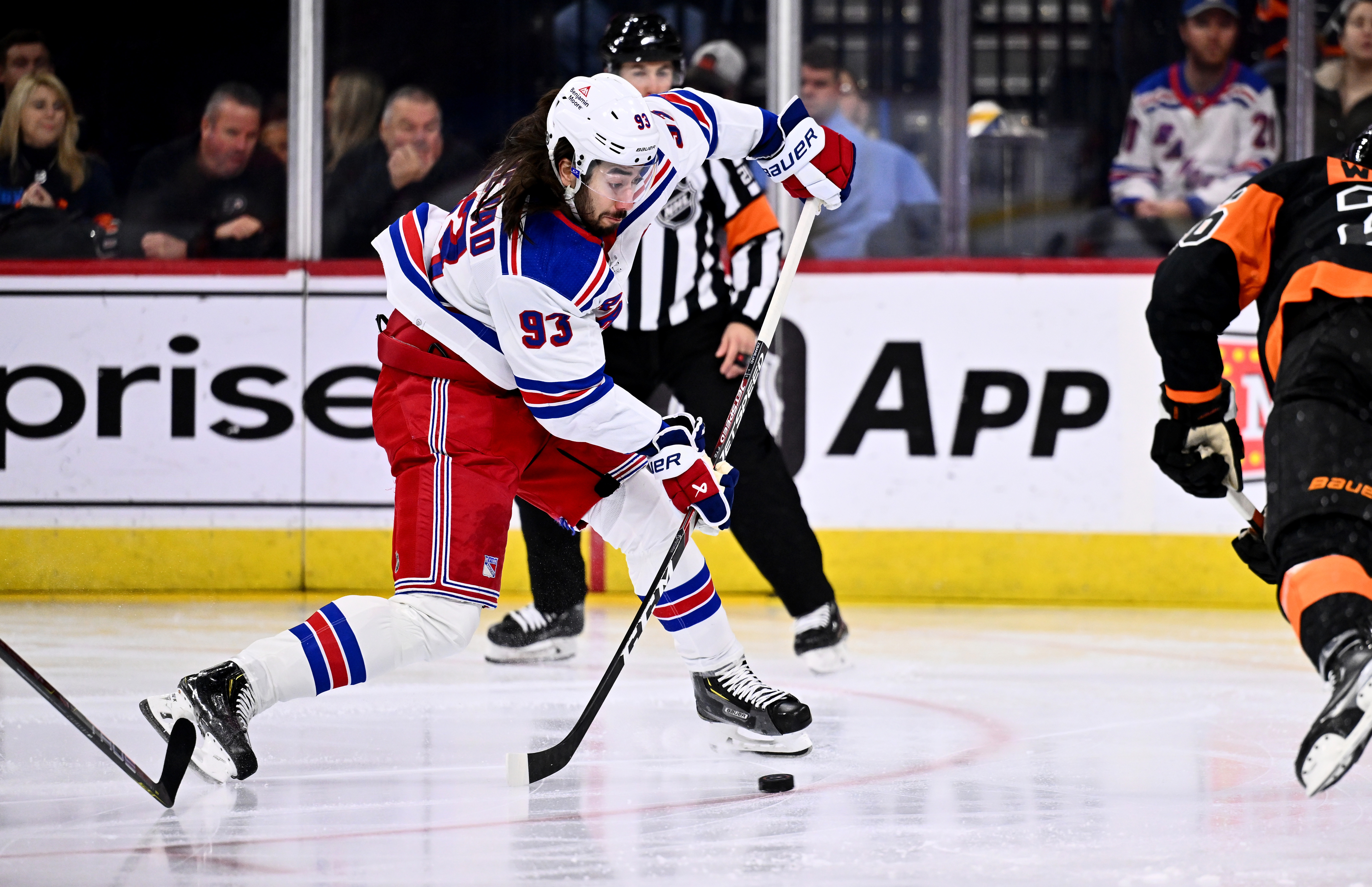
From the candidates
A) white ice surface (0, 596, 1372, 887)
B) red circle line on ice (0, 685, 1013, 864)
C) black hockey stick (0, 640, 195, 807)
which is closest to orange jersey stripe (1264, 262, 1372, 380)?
white ice surface (0, 596, 1372, 887)

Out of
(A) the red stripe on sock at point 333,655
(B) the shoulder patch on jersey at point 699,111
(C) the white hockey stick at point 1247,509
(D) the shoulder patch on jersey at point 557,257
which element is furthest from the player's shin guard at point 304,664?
(C) the white hockey stick at point 1247,509

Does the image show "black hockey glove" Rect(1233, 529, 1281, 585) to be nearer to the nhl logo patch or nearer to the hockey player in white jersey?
the hockey player in white jersey

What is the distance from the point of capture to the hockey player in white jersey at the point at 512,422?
2002mm

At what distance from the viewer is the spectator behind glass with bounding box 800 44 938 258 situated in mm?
4359

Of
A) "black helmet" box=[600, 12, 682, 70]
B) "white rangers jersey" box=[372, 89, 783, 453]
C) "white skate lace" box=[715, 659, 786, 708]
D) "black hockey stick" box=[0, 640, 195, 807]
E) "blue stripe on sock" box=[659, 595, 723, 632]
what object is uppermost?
"black helmet" box=[600, 12, 682, 70]

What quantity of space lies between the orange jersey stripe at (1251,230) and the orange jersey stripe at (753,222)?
1325 mm

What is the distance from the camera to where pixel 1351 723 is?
5.24 ft

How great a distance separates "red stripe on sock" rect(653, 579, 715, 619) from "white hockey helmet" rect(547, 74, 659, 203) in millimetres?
639

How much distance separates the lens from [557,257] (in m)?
2.00

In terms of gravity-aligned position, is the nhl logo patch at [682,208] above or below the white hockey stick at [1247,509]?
above

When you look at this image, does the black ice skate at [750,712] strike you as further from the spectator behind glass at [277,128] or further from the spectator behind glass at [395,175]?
the spectator behind glass at [277,128]

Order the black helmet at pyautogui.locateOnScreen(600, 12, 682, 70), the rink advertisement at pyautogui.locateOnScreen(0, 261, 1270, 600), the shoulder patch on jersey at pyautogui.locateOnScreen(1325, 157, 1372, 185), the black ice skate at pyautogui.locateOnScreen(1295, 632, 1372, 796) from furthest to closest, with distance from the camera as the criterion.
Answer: the rink advertisement at pyautogui.locateOnScreen(0, 261, 1270, 600) → the black helmet at pyautogui.locateOnScreen(600, 12, 682, 70) → the shoulder patch on jersey at pyautogui.locateOnScreen(1325, 157, 1372, 185) → the black ice skate at pyautogui.locateOnScreen(1295, 632, 1372, 796)

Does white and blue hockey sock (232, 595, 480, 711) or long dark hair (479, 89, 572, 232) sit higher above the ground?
long dark hair (479, 89, 572, 232)

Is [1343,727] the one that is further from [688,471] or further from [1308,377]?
[688,471]
